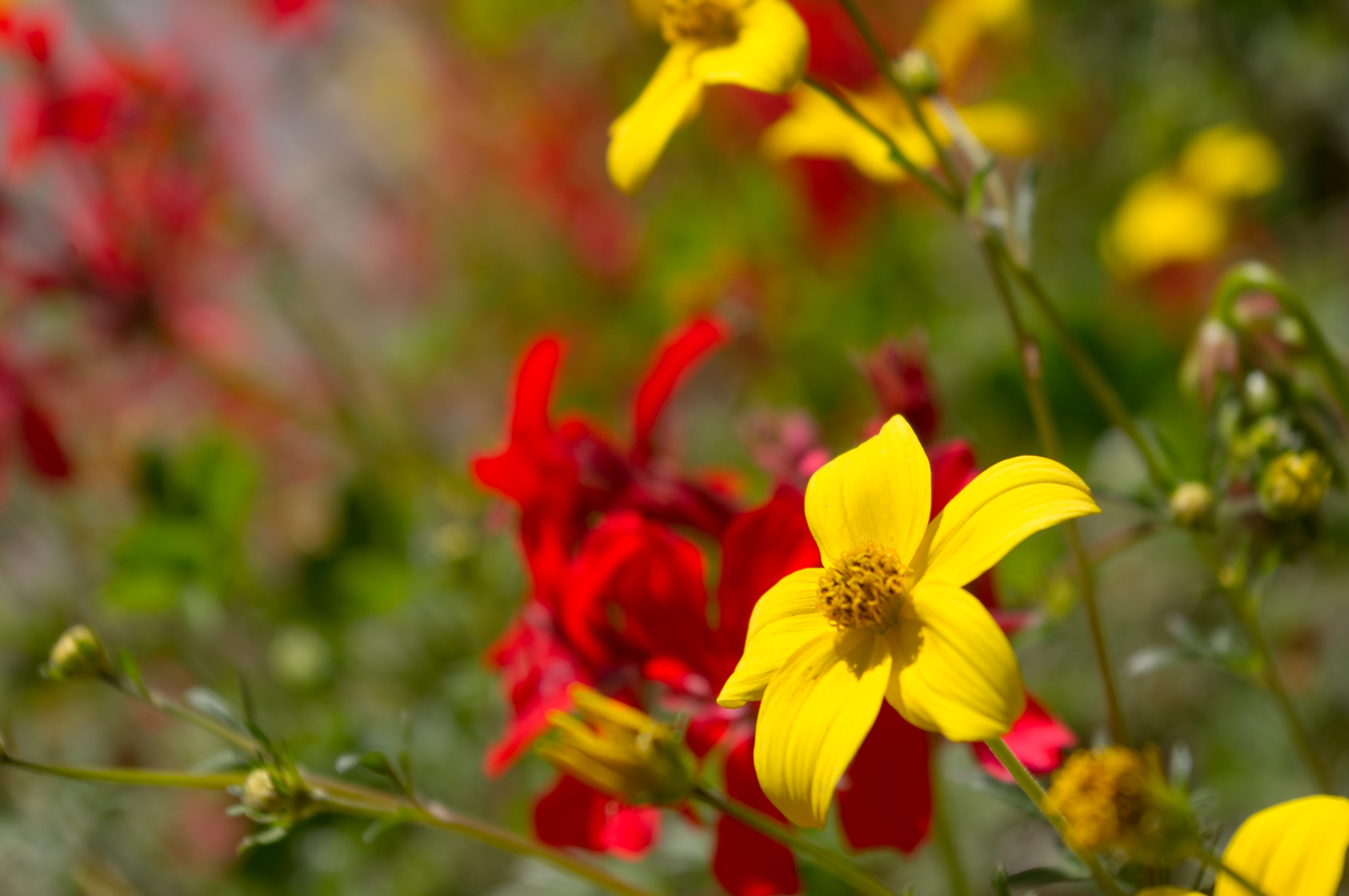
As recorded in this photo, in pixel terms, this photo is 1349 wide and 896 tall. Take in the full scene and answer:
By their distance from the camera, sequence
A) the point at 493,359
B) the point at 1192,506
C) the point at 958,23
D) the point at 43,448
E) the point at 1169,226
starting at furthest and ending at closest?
1. the point at 493,359
2. the point at 1169,226
3. the point at 43,448
4. the point at 958,23
5. the point at 1192,506

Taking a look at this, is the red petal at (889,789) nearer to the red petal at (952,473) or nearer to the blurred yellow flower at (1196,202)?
the red petal at (952,473)

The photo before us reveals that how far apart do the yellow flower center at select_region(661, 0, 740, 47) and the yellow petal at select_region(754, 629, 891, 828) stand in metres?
0.35

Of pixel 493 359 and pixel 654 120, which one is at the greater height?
pixel 654 120

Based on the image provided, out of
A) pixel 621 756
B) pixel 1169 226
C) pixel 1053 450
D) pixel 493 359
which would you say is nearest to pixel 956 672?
pixel 621 756

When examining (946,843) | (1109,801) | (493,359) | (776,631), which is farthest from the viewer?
(493,359)

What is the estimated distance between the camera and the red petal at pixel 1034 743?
0.60m

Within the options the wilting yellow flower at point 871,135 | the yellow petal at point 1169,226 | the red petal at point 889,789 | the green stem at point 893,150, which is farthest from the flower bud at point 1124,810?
the yellow petal at point 1169,226

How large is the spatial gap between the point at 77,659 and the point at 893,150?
509 mm

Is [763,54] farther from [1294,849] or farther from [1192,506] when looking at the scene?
[1294,849]

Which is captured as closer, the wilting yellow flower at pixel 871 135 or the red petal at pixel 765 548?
the red petal at pixel 765 548

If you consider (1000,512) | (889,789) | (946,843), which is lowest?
(946,843)

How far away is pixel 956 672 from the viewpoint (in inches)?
18.2

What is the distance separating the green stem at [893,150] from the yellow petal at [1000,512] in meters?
0.21

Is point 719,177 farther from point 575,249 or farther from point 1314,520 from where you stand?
point 1314,520
